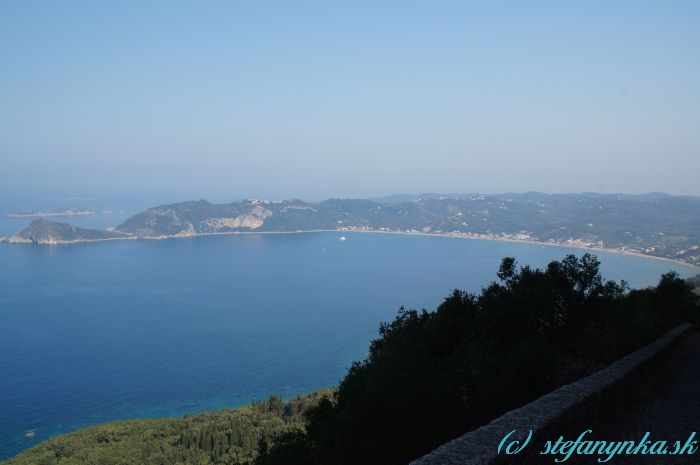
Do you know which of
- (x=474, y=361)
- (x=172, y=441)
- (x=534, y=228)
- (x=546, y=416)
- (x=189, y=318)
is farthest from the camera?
(x=534, y=228)

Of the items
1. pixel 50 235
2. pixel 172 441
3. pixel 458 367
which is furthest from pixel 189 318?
pixel 50 235

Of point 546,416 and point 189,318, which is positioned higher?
point 546,416

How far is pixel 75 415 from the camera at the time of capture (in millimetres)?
40719

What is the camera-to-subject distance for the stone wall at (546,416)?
172 inches

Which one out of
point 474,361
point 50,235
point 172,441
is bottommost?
point 172,441

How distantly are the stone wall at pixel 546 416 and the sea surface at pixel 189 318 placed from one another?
40.5 meters

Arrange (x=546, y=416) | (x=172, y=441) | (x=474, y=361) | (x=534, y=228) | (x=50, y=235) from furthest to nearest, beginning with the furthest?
(x=534, y=228)
(x=50, y=235)
(x=172, y=441)
(x=474, y=361)
(x=546, y=416)

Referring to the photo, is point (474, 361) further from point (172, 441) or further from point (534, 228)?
point (534, 228)

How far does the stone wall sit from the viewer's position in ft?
14.3

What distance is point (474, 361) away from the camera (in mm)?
10328

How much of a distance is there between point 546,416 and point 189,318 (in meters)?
72.0

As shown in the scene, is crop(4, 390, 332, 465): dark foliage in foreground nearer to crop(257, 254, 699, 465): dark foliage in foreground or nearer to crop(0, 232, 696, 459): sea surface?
crop(0, 232, 696, 459): sea surface

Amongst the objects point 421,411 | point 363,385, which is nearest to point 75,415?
point 363,385

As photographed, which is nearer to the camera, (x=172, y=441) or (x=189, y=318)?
(x=172, y=441)
